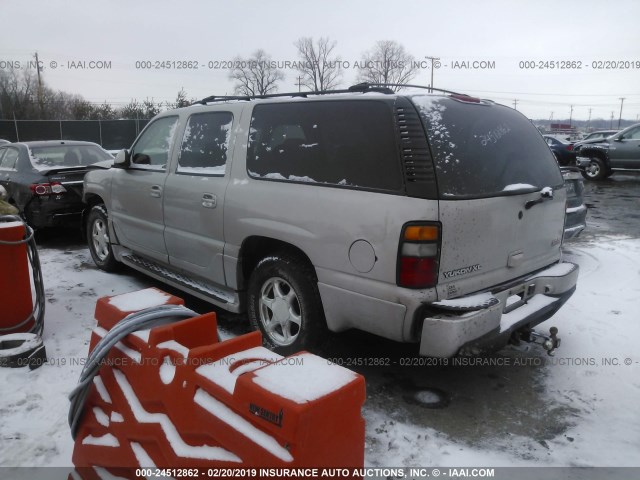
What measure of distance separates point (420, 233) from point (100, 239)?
450 centimetres

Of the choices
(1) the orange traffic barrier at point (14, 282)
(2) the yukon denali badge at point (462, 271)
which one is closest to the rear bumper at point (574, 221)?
(2) the yukon denali badge at point (462, 271)

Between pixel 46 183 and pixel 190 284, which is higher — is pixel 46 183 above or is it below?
above

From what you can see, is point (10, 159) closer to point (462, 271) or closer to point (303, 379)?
point (462, 271)

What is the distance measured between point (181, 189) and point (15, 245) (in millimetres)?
1312

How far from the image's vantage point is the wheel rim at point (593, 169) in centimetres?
1630

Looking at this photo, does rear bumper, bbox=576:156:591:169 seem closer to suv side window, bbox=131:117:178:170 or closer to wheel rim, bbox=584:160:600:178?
wheel rim, bbox=584:160:600:178

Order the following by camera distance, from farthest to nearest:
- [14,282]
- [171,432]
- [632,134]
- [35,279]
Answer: [632,134] < [35,279] < [14,282] < [171,432]

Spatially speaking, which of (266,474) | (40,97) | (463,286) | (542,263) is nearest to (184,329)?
(266,474)

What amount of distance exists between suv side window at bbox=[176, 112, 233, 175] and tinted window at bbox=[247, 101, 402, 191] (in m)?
0.33

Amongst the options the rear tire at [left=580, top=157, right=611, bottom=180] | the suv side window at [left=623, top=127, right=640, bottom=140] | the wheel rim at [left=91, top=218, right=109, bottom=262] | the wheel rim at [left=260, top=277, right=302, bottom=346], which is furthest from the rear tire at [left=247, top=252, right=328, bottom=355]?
the rear tire at [left=580, top=157, right=611, bottom=180]

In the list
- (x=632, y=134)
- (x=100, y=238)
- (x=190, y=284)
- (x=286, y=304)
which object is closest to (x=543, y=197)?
(x=286, y=304)

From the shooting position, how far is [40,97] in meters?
37.3

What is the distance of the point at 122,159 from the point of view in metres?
Answer: 4.93

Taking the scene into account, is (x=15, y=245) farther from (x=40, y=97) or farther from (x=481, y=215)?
(x=40, y=97)
